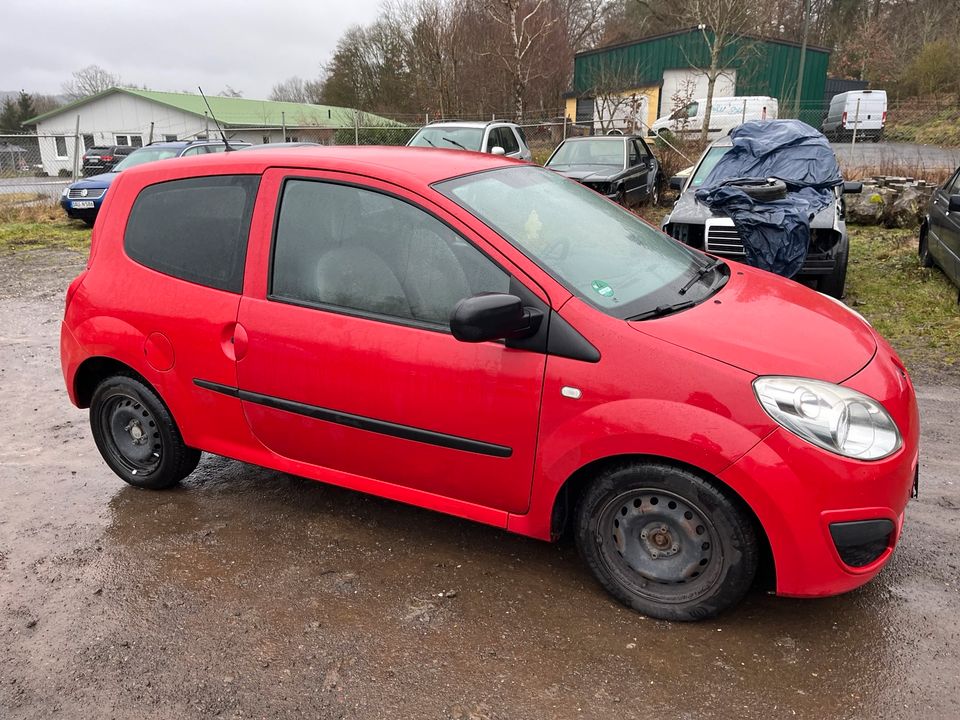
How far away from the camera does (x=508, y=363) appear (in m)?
2.78

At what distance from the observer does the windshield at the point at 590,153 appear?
13.1 m

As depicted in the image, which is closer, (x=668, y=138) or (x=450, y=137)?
(x=450, y=137)

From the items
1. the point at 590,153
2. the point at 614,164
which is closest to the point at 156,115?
the point at 590,153

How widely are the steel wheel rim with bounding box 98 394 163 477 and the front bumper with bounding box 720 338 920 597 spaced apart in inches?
116

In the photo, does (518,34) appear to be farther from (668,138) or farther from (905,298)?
(905,298)

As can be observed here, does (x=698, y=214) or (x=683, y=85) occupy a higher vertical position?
(x=683, y=85)

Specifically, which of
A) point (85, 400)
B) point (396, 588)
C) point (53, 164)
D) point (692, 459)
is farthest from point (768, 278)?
point (53, 164)

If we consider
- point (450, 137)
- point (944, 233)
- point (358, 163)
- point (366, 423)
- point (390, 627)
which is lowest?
point (390, 627)

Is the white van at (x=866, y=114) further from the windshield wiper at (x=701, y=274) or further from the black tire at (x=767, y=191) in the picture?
the windshield wiper at (x=701, y=274)

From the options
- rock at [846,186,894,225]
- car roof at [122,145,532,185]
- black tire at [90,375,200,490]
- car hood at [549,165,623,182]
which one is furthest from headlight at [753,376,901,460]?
rock at [846,186,894,225]

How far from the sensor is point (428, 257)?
3006 mm

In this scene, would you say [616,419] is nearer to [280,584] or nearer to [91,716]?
[280,584]

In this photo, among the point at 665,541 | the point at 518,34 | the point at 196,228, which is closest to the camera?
the point at 665,541

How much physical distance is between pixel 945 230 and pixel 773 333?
6.12 meters
